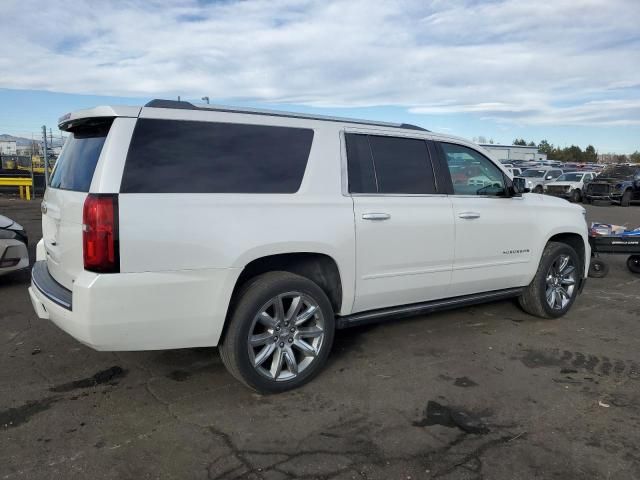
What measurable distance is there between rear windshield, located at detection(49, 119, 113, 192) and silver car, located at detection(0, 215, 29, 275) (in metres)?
2.88

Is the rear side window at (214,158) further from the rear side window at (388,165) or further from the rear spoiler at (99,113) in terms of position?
the rear side window at (388,165)

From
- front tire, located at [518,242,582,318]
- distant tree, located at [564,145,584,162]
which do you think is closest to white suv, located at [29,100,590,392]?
front tire, located at [518,242,582,318]

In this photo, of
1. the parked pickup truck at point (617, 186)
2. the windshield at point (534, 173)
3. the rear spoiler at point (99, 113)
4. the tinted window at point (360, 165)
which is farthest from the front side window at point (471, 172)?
the windshield at point (534, 173)

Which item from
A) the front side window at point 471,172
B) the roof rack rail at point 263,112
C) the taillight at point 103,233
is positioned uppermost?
the roof rack rail at point 263,112

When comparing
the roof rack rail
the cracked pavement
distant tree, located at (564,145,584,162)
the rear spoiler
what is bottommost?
the cracked pavement

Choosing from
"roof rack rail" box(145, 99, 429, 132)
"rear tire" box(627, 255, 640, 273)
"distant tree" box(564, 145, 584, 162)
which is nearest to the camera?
"roof rack rail" box(145, 99, 429, 132)

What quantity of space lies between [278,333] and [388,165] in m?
1.65

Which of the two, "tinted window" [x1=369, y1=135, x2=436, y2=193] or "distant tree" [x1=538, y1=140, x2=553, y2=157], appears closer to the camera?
"tinted window" [x1=369, y1=135, x2=436, y2=193]

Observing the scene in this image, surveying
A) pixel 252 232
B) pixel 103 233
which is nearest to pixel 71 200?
pixel 103 233

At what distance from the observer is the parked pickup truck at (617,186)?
23625mm

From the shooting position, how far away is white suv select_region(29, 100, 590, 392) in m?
3.20

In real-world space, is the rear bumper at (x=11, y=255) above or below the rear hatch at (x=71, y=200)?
below

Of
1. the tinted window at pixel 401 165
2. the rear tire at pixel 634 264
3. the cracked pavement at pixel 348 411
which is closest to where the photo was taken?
the cracked pavement at pixel 348 411

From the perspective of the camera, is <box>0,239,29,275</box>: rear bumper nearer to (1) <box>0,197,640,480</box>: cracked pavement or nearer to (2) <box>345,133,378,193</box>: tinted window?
(1) <box>0,197,640,480</box>: cracked pavement
